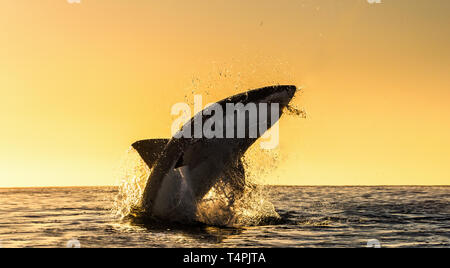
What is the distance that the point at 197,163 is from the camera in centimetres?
1705

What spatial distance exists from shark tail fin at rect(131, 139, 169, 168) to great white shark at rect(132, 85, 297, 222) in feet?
0.90

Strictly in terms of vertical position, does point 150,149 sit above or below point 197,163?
above

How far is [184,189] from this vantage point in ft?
57.4

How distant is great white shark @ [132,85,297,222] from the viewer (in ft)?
53.8

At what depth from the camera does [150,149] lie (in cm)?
1917

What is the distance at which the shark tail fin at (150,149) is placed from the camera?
746 inches

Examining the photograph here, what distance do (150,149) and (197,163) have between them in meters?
2.79

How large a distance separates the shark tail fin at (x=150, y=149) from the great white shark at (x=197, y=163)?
10.8 inches

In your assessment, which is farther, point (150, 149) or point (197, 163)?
point (150, 149)

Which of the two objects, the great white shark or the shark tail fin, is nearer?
the great white shark

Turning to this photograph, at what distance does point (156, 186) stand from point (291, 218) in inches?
Answer: 259
